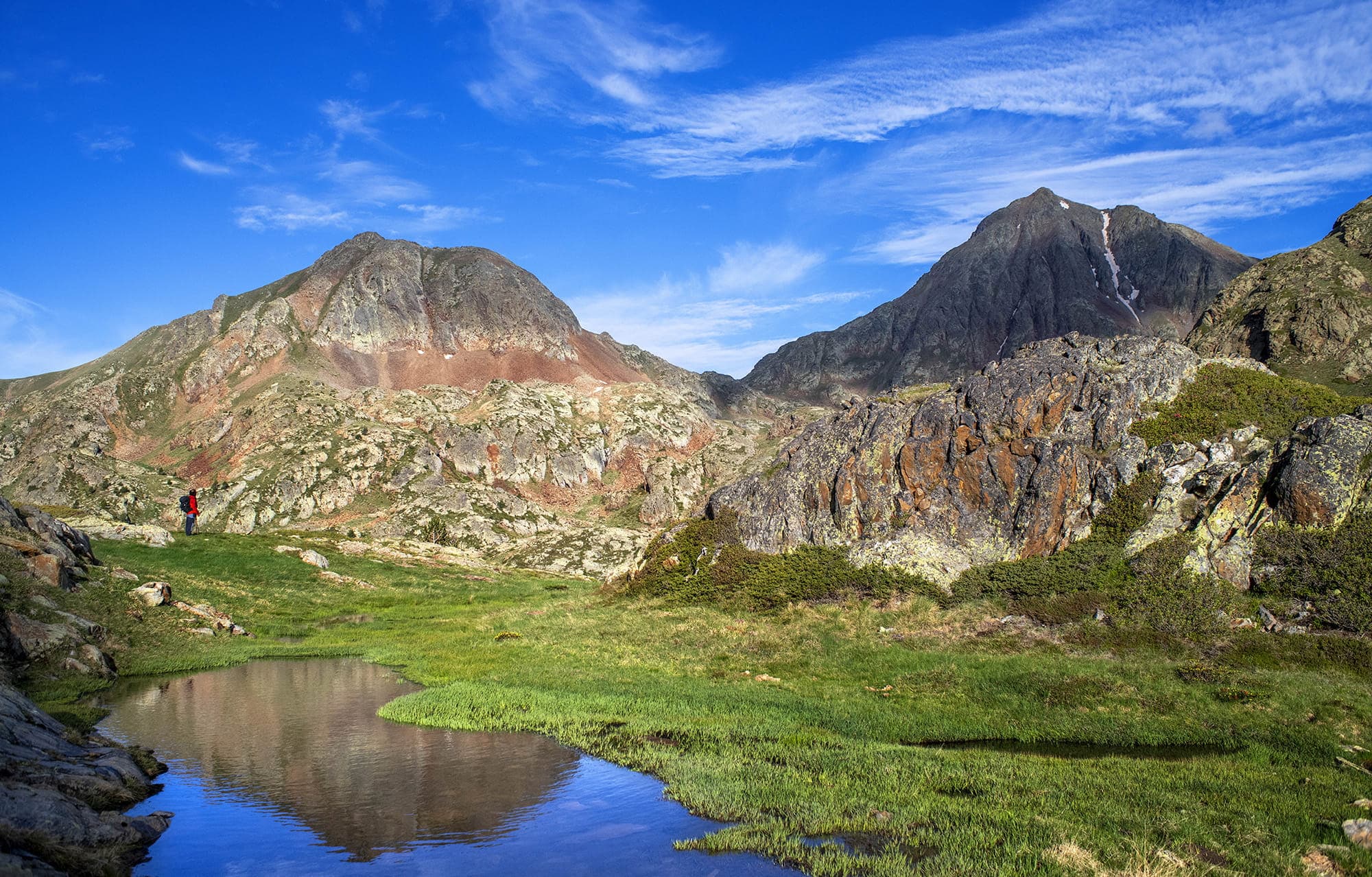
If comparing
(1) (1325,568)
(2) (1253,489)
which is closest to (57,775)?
(1) (1325,568)

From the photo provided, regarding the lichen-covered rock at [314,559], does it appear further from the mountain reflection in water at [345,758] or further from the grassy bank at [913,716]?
the mountain reflection in water at [345,758]

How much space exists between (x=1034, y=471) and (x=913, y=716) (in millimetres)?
23946

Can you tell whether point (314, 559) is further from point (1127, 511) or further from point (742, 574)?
point (1127, 511)

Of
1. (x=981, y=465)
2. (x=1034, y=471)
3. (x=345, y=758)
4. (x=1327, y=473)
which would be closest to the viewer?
(x=345, y=758)

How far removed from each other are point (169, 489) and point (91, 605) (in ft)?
342

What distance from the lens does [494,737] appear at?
24.3m

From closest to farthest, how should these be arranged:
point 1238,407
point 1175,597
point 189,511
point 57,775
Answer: point 57,775 → point 1175,597 → point 1238,407 → point 189,511

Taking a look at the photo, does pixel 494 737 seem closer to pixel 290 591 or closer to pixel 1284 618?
pixel 1284 618

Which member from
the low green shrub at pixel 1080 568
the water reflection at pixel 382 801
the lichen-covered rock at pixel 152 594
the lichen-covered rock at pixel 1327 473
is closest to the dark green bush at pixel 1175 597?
the low green shrub at pixel 1080 568

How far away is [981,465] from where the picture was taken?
151 ft

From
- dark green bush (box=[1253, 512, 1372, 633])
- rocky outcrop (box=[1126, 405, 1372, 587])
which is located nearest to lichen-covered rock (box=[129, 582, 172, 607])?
rocky outcrop (box=[1126, 405, 1372, 587])

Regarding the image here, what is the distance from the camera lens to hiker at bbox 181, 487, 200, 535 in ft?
236

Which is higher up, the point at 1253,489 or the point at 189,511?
the point at 189,511

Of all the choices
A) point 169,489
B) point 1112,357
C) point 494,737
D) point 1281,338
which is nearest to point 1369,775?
point 494,737
